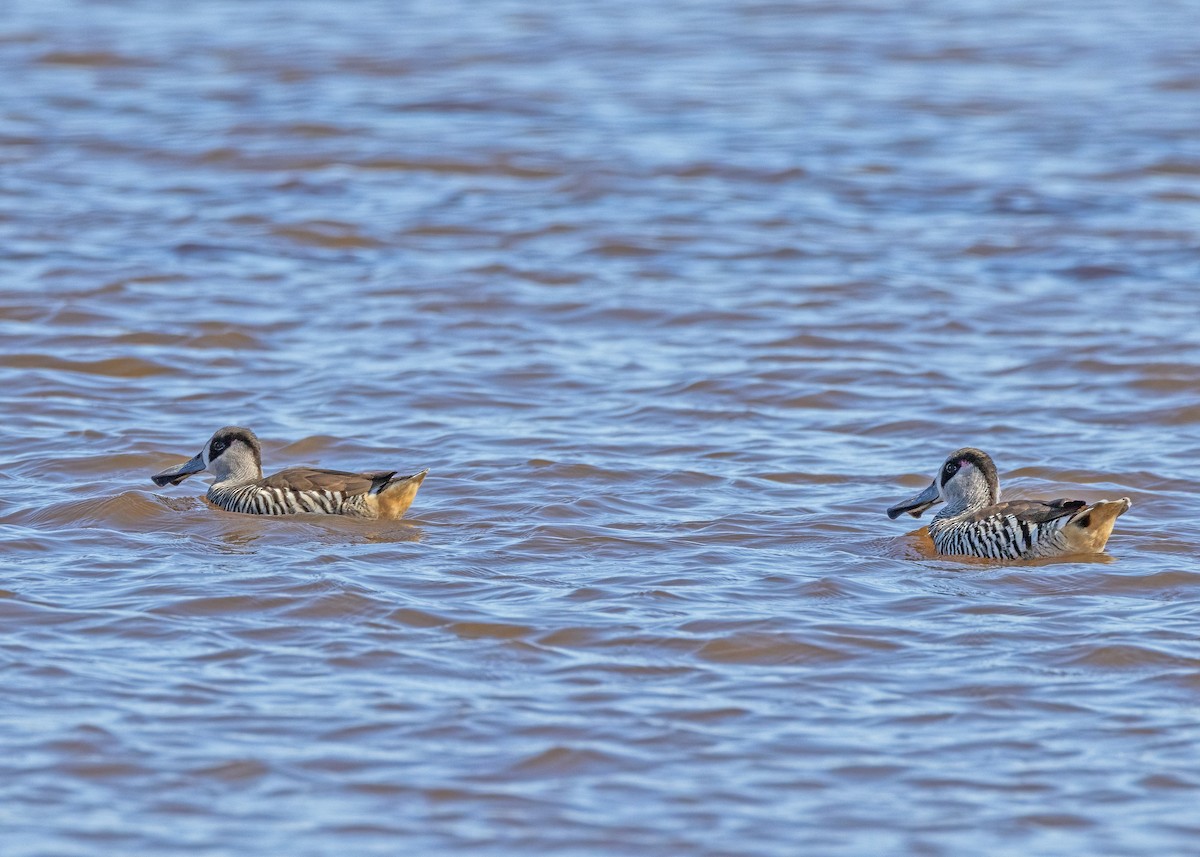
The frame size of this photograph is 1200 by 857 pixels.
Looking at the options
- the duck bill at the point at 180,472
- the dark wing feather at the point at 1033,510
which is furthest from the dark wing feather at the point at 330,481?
the dark wing feather at the point at 1033,510

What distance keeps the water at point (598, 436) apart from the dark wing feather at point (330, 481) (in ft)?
0.64

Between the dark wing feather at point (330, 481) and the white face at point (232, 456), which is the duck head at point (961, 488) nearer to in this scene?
the dark wing feather at point (330, 481)

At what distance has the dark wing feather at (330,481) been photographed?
341 inches

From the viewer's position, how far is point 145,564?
26.1 ft

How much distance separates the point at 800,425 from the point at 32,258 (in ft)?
20.5

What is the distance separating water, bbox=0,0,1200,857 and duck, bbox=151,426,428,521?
13 cm

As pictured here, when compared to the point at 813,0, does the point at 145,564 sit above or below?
below

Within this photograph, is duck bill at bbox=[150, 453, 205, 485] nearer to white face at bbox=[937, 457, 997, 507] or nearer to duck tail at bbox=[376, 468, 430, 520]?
duck tail at bbox=[376, 468, 430, 520]

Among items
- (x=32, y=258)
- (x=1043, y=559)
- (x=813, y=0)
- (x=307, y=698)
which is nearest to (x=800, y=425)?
(x=1043, y=559)

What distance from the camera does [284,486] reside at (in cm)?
886

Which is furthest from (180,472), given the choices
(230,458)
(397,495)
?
(397,495)

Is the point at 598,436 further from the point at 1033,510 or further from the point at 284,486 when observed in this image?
the point at 1033,510

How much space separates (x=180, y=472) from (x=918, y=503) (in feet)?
11.6

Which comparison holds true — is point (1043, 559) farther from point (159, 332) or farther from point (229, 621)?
point (159, 332)
